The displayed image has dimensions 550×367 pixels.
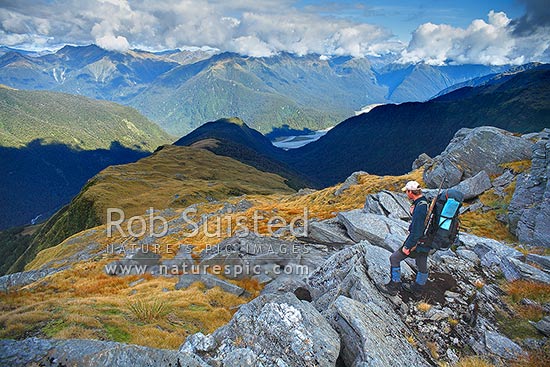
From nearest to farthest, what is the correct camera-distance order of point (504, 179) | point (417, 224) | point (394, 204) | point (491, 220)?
1. point (417, 224)
2. point (491, 220)
3. point (394, 204)
4. point (504, 179)

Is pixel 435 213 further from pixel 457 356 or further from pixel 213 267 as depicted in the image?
pixel 213 267

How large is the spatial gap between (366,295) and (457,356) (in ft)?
10.2

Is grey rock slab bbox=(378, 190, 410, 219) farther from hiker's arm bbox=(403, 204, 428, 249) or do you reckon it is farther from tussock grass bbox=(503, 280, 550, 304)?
hiker's arm bbox=(403, 204, 428, 249)

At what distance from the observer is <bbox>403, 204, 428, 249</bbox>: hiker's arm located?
11.0 metres

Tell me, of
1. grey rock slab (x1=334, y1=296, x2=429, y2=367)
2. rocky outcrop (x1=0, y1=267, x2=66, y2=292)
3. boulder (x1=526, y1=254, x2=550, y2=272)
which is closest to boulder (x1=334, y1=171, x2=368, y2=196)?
boulder (x1=526, y1=254, x2=550, y2=272)

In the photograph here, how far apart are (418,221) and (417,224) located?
12 cm

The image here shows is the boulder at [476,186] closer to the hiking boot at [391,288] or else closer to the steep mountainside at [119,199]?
the hiking boot at [391,288]

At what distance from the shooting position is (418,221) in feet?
36.2

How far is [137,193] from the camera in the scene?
386ft

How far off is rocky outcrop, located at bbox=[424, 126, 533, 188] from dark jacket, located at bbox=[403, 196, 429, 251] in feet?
82.5

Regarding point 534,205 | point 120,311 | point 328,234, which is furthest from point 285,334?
point 534,205

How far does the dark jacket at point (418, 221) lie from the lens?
11.0 meters

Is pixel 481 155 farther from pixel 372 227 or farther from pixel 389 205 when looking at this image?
pixel 372 227

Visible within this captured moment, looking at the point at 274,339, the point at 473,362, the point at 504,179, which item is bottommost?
the point at 473,362
